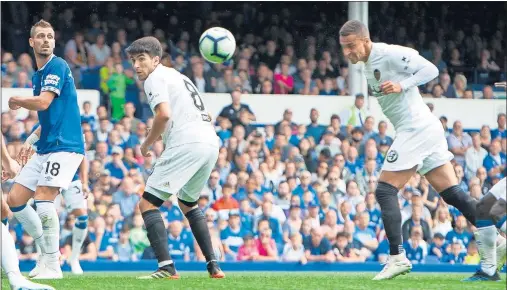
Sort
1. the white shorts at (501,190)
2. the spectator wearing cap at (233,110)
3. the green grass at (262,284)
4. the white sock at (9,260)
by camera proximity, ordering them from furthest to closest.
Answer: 1. the spectator wearing cap at (233,110)
2. the green grass at (262,284)
3. the white shorts at (501,190)
4. the white sock at (9,260)

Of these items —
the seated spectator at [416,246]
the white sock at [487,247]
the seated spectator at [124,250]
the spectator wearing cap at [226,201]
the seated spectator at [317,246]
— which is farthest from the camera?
the seated spectator at [416,246]

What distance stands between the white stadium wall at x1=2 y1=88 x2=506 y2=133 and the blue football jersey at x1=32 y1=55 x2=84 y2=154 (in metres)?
8.44

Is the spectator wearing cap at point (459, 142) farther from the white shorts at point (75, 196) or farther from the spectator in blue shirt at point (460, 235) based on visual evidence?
the white shorts at point (75, 196)

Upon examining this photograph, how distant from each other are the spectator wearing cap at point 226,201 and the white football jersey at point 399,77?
21.9 ft

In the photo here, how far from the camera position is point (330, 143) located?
1816cm

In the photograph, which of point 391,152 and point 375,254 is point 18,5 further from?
point 391,152

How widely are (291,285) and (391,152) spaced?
1649mm

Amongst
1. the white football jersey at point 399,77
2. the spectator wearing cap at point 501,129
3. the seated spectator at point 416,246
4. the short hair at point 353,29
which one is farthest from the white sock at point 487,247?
the spectator wearing cap at point 501,129

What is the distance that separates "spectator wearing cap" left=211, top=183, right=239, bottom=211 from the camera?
629 inches

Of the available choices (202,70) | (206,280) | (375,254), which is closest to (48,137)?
(206,280)

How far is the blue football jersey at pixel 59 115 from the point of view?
9.41 meters

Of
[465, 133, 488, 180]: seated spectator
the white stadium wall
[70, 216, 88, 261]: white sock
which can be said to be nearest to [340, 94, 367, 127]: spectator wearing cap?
the white stadium wall

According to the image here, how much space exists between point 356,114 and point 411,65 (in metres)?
9.85

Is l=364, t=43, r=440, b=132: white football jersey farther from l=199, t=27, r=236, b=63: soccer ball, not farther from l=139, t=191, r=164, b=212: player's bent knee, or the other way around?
l=199, t=27, r=236, b=63: soccer ball
